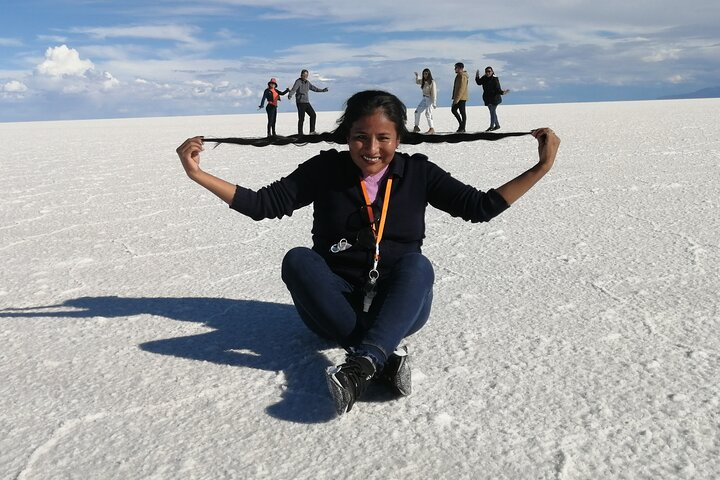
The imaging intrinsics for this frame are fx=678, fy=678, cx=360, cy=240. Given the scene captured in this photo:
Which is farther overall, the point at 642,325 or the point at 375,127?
the point at 642,325

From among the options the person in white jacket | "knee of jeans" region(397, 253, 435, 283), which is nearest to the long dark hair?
"knee of jeans" region(397, 253, 435, 283)

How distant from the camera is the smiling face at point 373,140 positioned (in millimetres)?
1906

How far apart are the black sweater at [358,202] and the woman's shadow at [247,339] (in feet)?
1.09

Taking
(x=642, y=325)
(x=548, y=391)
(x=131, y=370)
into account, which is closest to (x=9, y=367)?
(x=131, y=370)

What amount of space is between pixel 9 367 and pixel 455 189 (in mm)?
1472

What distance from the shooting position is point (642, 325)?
2.29m

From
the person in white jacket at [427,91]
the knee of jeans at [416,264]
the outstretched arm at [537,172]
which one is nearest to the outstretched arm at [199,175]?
the knee of jeans at [416,264]

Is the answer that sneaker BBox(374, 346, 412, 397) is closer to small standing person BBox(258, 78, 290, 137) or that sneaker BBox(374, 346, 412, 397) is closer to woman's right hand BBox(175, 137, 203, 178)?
woman's right hand BBox(175, 137, 203, 178)

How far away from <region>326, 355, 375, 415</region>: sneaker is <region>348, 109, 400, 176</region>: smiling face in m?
0.58

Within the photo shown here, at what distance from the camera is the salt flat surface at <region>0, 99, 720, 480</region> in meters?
1.52

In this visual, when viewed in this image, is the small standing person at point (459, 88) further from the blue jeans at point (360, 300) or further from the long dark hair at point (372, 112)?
the blue jeans at point (360, 300)

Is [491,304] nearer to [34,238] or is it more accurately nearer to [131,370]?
[131,370]

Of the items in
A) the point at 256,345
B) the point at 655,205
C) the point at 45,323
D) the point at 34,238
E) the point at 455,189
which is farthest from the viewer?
the point at 655,205

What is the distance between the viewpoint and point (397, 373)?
1753 mm
